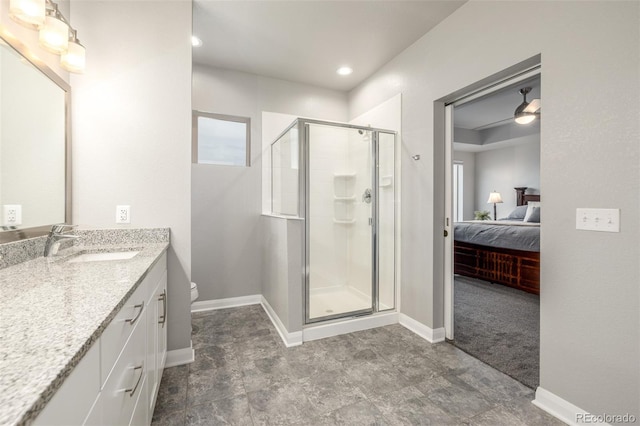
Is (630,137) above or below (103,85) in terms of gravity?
below

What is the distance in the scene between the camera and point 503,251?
12.9ft

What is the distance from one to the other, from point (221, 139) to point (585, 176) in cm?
314

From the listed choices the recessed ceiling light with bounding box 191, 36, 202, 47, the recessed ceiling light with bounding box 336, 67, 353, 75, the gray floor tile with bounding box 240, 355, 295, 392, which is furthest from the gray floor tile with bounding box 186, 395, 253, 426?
the recessed ceiling light with bounding box 336, 67, 353, 75

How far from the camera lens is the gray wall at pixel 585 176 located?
4.53 feet

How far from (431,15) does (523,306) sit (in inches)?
124

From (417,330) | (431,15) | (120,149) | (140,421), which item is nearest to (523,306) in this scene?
(417,330)

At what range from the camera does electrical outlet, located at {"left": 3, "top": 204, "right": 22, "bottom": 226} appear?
1354 millimetres

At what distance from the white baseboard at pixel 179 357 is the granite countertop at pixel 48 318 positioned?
3.39 feet

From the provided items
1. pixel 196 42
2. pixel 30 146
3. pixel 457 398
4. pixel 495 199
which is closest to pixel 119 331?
pixel 30 146

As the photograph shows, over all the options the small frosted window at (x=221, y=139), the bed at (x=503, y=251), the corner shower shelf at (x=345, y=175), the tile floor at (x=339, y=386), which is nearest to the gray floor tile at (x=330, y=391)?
the tile floor at (x=339, y=386)

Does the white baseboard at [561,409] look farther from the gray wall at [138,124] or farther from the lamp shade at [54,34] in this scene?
the lamp shade at [54,34]

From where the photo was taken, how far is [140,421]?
1.21 meters

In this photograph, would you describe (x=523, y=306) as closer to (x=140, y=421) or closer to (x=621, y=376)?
(x=621, y=376)

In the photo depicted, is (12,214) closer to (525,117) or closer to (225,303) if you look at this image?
(225,303)
